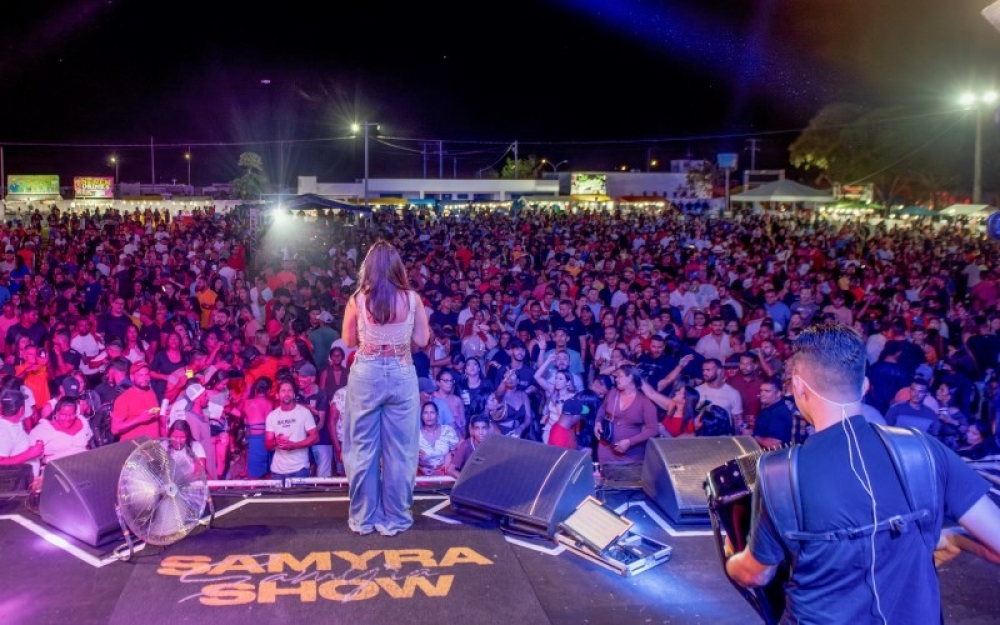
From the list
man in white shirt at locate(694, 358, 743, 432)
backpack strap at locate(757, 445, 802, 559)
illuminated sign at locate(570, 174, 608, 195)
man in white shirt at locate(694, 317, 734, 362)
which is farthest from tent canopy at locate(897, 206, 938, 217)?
backpack strap at locate(757, 445, 802, 559)

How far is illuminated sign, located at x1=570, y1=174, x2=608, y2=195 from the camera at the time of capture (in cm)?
5384

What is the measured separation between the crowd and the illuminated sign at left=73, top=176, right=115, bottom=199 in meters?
46.1

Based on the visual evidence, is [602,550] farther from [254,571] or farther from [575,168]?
[575,168]

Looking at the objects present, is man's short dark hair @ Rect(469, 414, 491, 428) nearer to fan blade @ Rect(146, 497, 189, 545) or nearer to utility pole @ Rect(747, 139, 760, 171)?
fan blade @ Rect(146, 497, 189, 545)

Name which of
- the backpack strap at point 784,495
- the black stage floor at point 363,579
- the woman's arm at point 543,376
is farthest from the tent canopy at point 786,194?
the backpack strap at point 784,495

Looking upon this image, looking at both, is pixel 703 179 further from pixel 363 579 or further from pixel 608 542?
pixel 363 579

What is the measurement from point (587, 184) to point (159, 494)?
51.6 m

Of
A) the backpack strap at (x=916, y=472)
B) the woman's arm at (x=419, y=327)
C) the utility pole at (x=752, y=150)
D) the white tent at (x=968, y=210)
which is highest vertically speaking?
the utility pole at (x=752, y=150)

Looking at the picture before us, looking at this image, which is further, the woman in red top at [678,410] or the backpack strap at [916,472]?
the woman in red top at [678,410]

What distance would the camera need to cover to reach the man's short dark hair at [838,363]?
199 cm

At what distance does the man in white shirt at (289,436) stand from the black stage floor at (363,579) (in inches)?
51.9

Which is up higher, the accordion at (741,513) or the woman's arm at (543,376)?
the accordion at (741,513)

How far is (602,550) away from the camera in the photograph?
389 centimetres

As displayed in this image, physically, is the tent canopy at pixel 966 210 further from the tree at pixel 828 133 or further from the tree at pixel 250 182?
the tree at pixel 250 182
